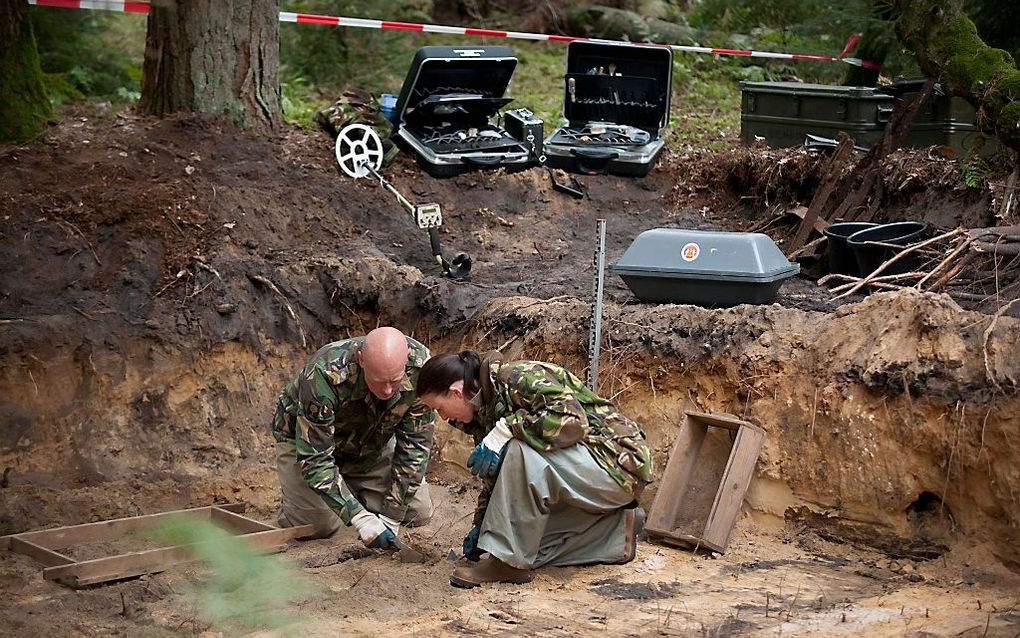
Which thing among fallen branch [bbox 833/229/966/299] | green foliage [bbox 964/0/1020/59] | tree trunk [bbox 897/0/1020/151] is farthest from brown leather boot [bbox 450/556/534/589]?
green foliage [bbox 964/0/1020/59]

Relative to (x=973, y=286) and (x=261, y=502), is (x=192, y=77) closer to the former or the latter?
(x=261, y=502)

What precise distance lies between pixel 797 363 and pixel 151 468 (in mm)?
4019

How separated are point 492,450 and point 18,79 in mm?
5609

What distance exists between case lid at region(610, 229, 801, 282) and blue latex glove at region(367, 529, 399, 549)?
7.30ft

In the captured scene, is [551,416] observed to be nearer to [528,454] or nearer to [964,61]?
[528,454]

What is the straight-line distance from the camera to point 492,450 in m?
5.29

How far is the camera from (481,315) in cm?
757

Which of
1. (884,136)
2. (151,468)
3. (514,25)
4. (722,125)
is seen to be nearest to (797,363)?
(884,136)

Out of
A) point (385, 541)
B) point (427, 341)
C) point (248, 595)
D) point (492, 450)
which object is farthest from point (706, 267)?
point (248, 595)

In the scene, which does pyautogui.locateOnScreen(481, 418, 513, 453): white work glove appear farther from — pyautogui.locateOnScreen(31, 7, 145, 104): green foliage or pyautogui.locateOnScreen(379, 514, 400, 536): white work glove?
pyautogui.locateOnScreen(31, 7, 145, 104): green foliage

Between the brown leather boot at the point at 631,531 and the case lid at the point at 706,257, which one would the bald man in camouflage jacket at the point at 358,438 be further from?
the case lid at the point at 706,257

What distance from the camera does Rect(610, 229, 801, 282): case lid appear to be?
264 inches

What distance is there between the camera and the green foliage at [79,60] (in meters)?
11.1

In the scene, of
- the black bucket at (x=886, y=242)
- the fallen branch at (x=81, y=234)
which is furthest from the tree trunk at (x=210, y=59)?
the black bucket at (x=886, y=242)
